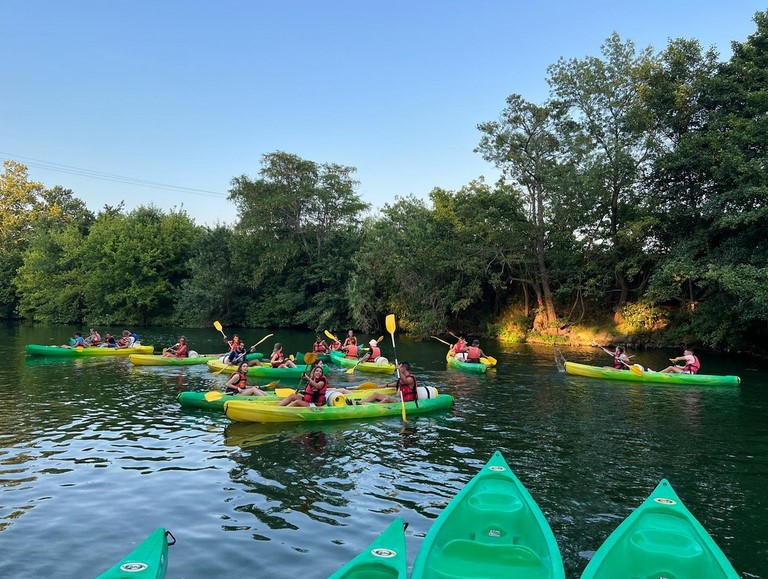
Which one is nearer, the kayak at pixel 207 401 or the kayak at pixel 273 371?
the kayak at pixel 207 401

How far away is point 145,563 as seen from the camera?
4.26 meters

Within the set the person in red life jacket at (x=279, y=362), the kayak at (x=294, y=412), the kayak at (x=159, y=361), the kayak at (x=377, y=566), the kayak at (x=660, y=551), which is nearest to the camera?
the kayak at (x=377, y=566)

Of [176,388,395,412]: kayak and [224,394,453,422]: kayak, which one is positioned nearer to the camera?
[224,394,453,422]: kayak

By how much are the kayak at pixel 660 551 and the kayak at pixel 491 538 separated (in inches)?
17.2

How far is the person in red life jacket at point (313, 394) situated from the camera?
36.3ft

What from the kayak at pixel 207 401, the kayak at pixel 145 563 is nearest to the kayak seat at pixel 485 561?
the kayak at pixel 145 563

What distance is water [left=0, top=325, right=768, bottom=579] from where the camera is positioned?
5.74 meters

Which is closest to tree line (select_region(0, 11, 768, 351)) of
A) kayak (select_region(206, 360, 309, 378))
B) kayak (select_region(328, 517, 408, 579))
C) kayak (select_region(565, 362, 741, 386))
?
kayak (select_region(565, 362, 741, 386))

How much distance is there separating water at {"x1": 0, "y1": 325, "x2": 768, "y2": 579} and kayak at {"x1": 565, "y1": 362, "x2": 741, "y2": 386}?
1100mm

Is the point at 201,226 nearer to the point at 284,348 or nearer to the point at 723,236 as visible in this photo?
the point at 284,348

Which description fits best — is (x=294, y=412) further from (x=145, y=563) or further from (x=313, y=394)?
(x=145, y=563)

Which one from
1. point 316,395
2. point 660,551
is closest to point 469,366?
point 316,395

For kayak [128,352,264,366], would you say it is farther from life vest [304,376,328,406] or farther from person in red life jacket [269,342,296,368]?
life vest [304,376,328,406]

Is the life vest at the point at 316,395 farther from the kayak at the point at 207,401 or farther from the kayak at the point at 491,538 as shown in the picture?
the kayak at the point at 491,538
